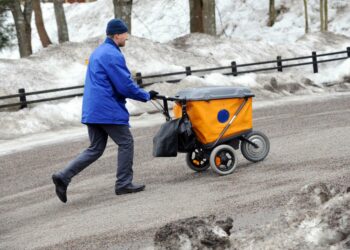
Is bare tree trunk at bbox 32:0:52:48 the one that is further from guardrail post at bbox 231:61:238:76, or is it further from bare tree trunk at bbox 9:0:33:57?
guardrail post at bbox 231:61:238:76

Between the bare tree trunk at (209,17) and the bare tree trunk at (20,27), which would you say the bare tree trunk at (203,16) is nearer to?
the bare tree trunk at (209,17)

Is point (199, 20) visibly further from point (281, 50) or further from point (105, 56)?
point (105, 56)

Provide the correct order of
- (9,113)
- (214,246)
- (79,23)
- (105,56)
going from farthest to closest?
1. (79,23)
2. (9,113)
3. (105,56)
4. (214,246)

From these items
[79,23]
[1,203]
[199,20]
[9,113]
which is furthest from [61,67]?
[79,23]

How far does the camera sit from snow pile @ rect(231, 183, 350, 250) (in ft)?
17.1

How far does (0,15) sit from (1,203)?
2233cm

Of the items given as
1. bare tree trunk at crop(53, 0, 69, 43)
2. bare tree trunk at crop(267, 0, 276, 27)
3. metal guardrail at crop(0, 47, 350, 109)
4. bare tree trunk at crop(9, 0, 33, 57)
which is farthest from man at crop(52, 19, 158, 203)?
bare tree trunk at crop(267, 0, 276, 27)

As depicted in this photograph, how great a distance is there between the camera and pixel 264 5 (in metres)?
44.9

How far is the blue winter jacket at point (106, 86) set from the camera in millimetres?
9000

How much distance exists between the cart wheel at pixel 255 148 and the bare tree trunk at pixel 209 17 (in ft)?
66.7

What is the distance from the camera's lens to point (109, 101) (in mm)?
9055

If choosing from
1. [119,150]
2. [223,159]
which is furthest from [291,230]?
[223,159]

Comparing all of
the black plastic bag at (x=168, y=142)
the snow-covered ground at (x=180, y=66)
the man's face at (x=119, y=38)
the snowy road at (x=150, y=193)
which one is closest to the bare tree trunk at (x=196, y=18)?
the snow-covered ground at (x=180, y=66)

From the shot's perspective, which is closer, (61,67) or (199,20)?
(61,67)
